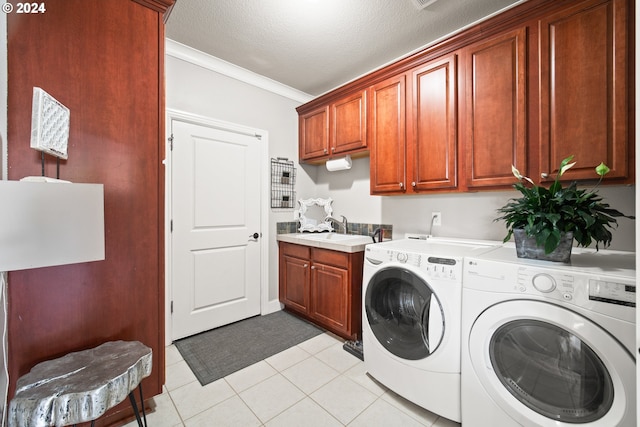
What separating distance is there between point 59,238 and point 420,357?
5.76 ft

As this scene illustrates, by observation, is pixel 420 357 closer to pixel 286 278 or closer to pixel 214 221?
pixel 286 278

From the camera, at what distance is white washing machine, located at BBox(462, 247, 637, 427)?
0.95 metres

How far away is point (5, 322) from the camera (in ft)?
3.49

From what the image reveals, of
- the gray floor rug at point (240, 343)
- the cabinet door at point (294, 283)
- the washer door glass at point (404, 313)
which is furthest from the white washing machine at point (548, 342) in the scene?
the cabinet door at point (294, 283)

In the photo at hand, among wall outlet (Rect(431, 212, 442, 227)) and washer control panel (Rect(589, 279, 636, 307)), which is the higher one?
wall outlet (Rect(431, 212, 442, 227))

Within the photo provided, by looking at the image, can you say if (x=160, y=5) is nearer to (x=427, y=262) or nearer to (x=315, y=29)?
(x=315, y=29)

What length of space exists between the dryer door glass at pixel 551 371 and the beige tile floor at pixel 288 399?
0.52m

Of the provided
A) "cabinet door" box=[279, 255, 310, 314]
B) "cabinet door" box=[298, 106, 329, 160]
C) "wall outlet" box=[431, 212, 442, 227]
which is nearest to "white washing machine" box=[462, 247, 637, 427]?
"wall outlet" box=[431, 212, 442, 227]

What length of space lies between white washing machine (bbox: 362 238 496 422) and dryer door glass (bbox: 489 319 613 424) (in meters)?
0.22

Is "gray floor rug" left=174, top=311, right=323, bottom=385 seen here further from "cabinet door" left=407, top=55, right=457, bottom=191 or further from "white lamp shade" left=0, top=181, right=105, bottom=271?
"cabinet door" left=407, top=55, right=457, bottom=191

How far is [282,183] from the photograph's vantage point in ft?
9.80

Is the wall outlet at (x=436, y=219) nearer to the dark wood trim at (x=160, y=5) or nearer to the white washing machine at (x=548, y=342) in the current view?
the white washing machine at (x=548, y=342)

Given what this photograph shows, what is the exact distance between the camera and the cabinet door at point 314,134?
282cm

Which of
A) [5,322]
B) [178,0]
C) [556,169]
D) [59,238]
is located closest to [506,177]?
[556,169]
